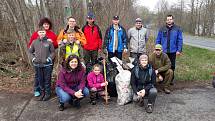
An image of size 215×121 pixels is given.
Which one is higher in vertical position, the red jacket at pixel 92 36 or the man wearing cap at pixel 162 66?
the red jacket at pixel 92 36

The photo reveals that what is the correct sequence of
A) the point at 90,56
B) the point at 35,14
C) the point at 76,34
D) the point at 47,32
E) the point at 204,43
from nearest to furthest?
the point at 76,34, the point at 47,32, the point at 90,56, the point at 35,14, the point at 204,43

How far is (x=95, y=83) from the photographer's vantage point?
6.10 m

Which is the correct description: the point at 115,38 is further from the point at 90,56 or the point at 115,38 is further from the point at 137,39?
the point at 90,56

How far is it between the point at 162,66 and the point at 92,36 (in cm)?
178

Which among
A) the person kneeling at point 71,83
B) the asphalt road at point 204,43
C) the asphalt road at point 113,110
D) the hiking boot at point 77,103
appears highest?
the person kneeling at point 71,83

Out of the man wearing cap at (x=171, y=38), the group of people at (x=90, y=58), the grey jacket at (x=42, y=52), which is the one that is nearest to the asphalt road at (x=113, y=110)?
the group of people at (x=90, y=58)

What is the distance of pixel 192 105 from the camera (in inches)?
237

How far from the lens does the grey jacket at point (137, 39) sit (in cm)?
700

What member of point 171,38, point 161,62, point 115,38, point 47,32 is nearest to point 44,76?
point 47,32

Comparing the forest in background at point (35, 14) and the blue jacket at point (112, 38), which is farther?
the forest in background at point (35, 14)

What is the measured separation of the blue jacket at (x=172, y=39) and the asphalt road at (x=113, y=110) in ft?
3.79

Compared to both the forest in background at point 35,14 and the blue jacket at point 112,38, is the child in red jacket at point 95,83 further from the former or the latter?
the forest in background at point 35,14

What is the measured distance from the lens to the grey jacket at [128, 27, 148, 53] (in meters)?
7.00

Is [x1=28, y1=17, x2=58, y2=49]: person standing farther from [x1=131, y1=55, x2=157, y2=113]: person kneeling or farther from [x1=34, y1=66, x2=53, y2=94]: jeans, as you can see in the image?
[x1=131, y1=55, x2=157, y2=113]: person kneeling
